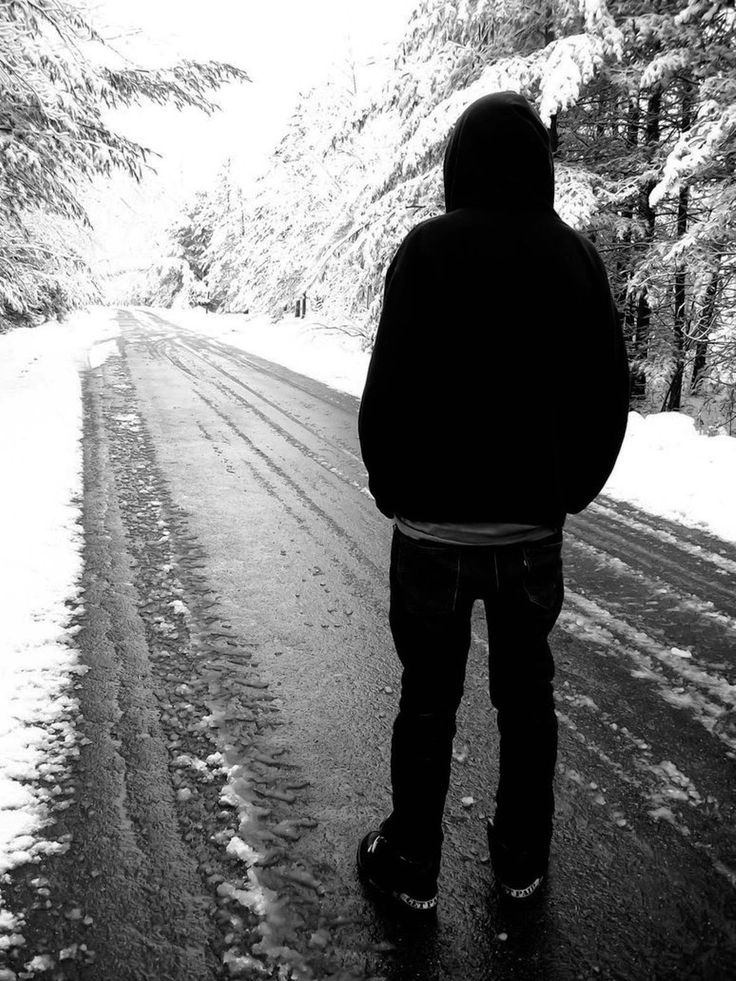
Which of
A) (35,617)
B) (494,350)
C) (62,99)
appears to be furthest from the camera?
(62,99)

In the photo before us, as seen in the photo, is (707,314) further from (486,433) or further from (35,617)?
(35,617)

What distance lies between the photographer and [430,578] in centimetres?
177

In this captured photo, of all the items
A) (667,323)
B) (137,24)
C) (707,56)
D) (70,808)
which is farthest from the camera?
(667,323)

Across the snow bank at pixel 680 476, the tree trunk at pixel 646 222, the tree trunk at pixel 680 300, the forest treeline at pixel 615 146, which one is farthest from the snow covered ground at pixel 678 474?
the tree trunk at pixel 646 222

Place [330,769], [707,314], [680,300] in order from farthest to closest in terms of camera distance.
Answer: [680,300]
[707,314]
[330,769]

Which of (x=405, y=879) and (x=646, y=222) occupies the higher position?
(x=646, y=222)

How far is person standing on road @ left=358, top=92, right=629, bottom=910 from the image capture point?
1.60m

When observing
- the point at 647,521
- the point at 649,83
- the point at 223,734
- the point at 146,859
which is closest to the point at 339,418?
the point at 647,521

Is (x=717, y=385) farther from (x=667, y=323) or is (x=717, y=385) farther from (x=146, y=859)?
(x=146, y=859)

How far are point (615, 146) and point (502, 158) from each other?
1151cm

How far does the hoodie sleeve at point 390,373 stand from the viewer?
1.64m

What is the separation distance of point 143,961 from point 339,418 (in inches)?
315

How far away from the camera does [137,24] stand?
29.7 feet

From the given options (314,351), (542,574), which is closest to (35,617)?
(542,574)
